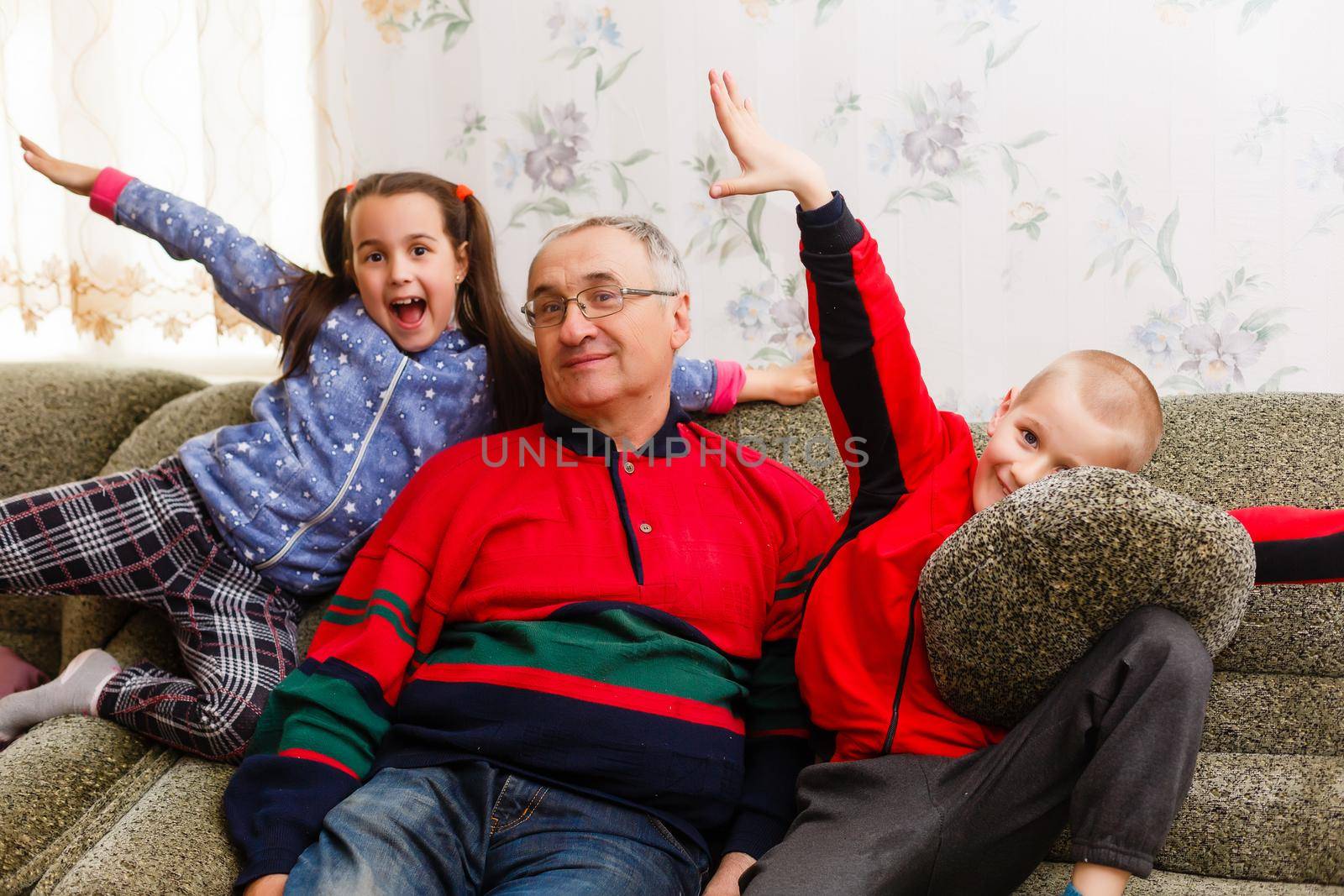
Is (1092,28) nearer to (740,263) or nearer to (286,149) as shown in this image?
(740,263)

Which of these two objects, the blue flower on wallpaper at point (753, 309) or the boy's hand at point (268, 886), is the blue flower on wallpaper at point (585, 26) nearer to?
the blue flower on wallpaper at point (753, 309)

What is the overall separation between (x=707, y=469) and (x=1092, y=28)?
3.07ft

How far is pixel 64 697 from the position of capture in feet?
4.95

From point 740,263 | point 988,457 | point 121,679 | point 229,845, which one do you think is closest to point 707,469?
point 988,457

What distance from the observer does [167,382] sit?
1.99 meters

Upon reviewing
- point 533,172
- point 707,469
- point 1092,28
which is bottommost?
point 707,469

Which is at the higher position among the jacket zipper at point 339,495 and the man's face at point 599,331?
the man's face at point 599,331

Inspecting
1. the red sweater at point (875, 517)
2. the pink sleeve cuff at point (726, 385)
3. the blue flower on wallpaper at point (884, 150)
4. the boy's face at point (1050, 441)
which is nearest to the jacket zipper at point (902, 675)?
the red sweater at point (875, 517)

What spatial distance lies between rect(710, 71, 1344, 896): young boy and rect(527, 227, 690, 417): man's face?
22cm

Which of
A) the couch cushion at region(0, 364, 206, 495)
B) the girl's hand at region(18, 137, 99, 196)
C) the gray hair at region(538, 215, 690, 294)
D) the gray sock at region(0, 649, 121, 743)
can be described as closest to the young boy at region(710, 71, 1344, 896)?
the gray hair at region(538, 215, 690, 294)

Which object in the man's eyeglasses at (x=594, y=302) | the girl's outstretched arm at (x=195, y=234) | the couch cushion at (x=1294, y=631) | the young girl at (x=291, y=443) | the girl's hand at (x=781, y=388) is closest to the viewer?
the couch cushion at (x=1294, y=631)

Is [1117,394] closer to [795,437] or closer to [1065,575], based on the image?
[1065,575]

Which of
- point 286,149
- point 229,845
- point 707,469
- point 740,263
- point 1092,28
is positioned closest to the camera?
point 229,845

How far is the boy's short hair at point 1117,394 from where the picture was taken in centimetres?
122
